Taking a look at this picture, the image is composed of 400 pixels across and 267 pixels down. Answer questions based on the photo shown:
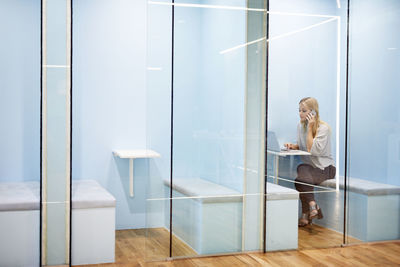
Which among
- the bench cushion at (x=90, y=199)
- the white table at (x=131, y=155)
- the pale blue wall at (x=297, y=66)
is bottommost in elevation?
the bench cushion at (x=90, y=199)

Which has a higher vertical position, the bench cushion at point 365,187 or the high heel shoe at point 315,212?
the bench cushion at point 365,187

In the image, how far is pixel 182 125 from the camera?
12.3ft

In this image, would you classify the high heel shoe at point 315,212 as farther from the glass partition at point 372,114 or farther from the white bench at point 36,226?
the white bench at point 36,226

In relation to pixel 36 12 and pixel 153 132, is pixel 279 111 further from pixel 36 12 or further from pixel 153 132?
pixel 36 12

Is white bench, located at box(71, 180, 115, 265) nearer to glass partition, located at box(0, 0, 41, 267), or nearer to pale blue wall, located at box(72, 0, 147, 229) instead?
glass partition, located at box(0, 0, 41, 267)

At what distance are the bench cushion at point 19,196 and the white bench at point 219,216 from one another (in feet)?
3.24

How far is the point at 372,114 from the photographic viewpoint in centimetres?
430

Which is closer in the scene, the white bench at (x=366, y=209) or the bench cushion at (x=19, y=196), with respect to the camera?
→ the bench cushion at (x=19, y=196)

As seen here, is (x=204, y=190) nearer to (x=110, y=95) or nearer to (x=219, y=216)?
(x=219, y=216)

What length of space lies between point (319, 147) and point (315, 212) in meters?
0.58

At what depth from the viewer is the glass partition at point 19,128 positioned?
136 inches

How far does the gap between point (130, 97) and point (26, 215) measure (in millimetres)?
1802

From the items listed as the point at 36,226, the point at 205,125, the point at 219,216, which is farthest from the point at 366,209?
the point at 36,226

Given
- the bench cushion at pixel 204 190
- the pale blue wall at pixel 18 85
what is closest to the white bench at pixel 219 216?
the bench cushion at pixel 204 190
